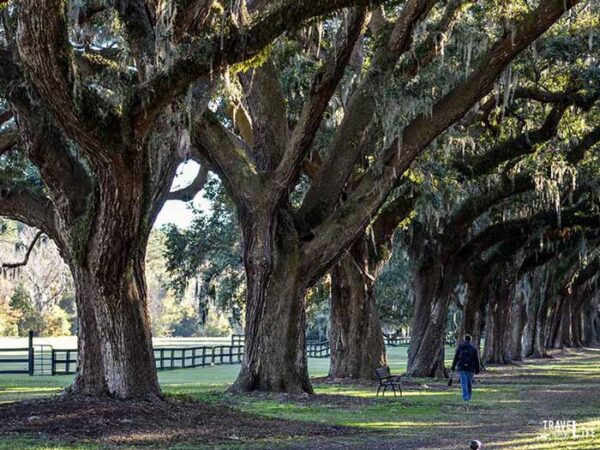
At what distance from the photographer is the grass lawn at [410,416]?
1158cm

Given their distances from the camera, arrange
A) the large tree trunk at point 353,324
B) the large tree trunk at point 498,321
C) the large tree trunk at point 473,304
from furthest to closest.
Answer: the large tree trunk at point 498,321 → the large tree trunk at point 473,304 → the large tree trunk at point 353,324

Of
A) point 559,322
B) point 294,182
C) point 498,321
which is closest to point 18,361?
point 294,182

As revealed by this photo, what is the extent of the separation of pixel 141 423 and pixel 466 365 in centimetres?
962

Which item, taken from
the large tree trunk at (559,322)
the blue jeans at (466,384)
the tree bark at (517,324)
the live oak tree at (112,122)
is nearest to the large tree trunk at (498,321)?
the tree bark at (517,324)

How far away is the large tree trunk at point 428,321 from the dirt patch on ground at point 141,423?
49.7 ft

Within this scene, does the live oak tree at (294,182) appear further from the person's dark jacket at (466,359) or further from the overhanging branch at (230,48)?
the overhanging branch at (230,48)

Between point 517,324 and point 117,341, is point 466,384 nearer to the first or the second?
point 117,341

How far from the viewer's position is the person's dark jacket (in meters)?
20.1

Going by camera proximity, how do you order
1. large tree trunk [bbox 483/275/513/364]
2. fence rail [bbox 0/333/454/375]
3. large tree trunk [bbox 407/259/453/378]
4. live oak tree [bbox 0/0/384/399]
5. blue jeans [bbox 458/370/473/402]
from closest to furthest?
1. live oak tree [bbox 0/0/384/399]
2. blue jeans [bbox 458/370/473/402]
3. large tree trunk [bbox 407/259/453/378]
4. fence rail [bbox 0/333/454/375]
5. large tree trunk [bbox 483/275/513/364]

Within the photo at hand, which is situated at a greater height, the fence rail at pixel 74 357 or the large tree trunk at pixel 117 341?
the large tree trunk at pixel 117 341

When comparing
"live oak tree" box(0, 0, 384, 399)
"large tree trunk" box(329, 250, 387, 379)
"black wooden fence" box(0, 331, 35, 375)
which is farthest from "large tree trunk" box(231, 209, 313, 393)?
"black wooden fence" box(0, 331, 35, 375)

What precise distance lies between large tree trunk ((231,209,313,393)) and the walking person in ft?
11.4

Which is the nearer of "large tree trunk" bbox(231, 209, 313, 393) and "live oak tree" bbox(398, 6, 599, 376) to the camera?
"large tree trunk" bbox(231, 209, 313, 393)

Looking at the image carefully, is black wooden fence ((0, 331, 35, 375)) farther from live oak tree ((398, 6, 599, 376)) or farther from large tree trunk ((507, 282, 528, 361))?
large tree trunk ((507, 282, 528, 361))
